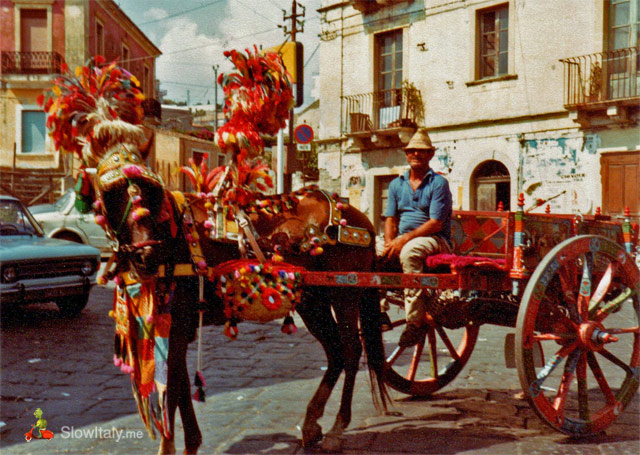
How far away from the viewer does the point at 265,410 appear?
15.1ft

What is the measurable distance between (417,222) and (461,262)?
1.87 feet

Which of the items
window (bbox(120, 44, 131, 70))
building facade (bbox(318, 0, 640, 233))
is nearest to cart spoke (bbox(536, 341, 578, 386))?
window (bbox(120, 44, 131, 70))

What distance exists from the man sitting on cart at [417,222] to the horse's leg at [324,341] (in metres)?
0.43

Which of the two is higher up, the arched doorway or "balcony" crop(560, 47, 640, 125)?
"balcony" crop(560, 47, 640, 125)

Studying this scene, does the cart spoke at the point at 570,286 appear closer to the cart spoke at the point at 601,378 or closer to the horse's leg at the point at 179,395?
the cart spoke at the point at 601,378

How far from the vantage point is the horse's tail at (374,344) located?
175 inches

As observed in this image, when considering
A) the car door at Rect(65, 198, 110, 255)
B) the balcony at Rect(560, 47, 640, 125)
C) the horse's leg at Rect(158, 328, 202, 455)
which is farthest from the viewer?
the car door at Rect(65, 198, 110, 255)

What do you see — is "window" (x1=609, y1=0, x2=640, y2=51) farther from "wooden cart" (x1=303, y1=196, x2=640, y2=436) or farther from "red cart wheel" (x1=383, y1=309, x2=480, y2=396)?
"red cart wheel" (x1=383, y1=309, x2=480, y2=396)

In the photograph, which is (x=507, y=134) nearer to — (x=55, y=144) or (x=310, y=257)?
(x=310, y=257)

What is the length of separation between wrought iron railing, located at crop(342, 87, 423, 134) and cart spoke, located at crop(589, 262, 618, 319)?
12.8 m

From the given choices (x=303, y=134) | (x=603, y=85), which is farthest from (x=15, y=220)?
(x=603, y=85)

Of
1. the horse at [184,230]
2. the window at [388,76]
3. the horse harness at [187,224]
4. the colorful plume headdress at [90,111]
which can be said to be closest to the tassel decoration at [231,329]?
the horse at [184,230]

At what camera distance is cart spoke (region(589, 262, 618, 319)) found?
4145 mm

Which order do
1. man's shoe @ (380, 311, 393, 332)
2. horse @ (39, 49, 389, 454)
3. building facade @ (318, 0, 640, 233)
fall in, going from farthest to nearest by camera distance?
building facade @ (318, 0, 640, 233) < man's shoe @ (380, 311, 393, 332) < horse @ (39, 49, 389, 454)
